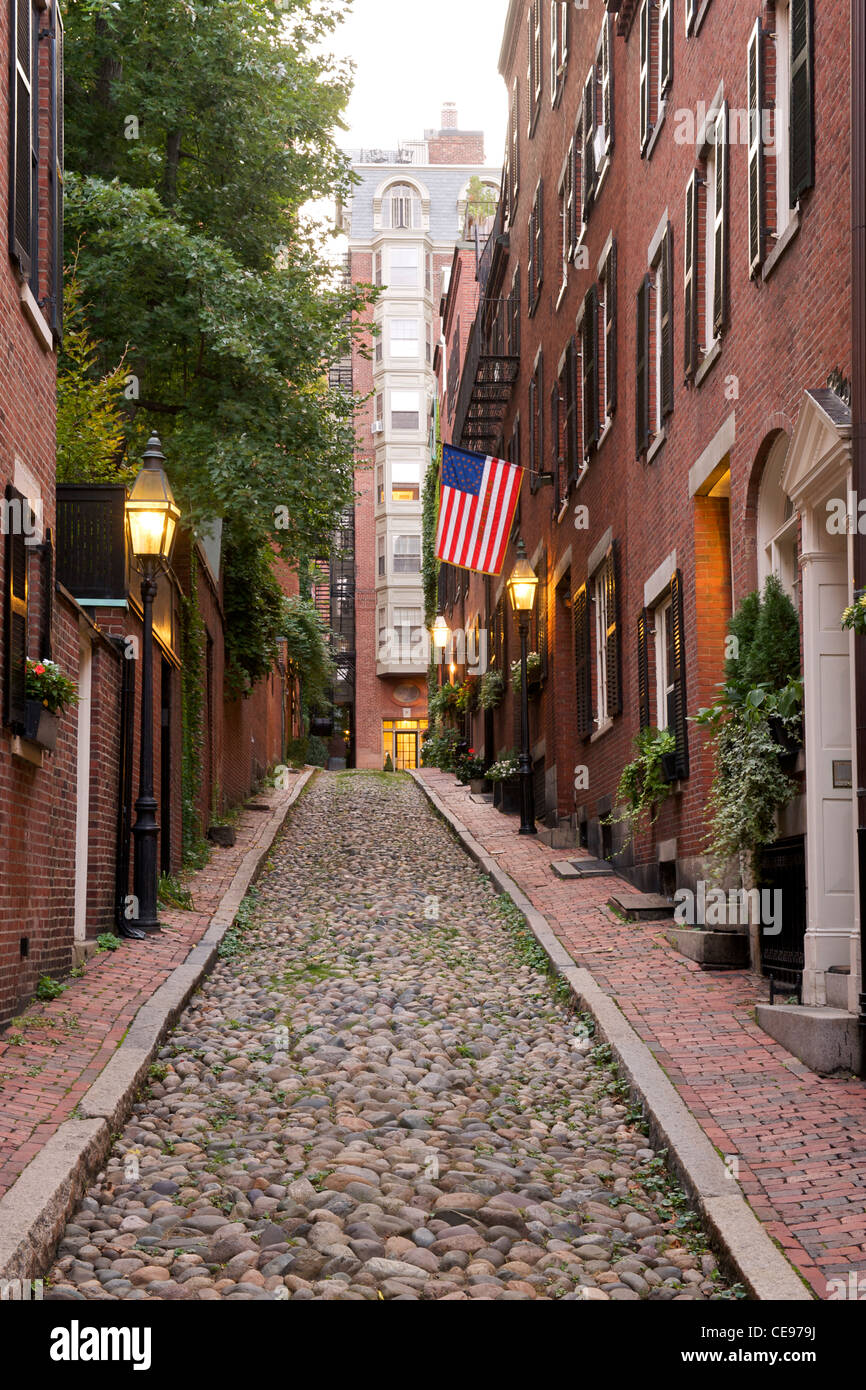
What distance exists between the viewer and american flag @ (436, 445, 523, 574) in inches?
785

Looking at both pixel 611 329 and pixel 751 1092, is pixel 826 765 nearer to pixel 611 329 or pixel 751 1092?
pixel 751 1092

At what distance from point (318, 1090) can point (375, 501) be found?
5597 centimetres

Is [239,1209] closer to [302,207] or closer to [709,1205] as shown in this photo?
[709,1205]

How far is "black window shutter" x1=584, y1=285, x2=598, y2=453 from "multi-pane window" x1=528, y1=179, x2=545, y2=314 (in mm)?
5117

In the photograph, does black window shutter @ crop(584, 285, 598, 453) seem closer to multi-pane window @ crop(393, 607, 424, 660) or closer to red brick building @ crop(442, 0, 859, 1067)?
red brick building @ crop(442, 0, 859, 1067)

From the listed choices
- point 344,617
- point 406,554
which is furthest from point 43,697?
point 344,617

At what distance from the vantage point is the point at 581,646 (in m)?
19.0

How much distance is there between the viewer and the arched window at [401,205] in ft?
222

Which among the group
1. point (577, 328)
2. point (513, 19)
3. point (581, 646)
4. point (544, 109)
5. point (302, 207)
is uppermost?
point (513, 19)

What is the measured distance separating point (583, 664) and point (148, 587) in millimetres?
7633

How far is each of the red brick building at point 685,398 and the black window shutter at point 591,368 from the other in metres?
0.06

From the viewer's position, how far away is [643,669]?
14.8 m

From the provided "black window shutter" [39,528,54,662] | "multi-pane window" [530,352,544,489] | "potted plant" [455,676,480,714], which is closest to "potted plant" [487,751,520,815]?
"multi-pane window" [530,352,544,489]

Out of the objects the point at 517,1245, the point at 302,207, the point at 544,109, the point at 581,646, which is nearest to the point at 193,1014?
the point at 517,1245
